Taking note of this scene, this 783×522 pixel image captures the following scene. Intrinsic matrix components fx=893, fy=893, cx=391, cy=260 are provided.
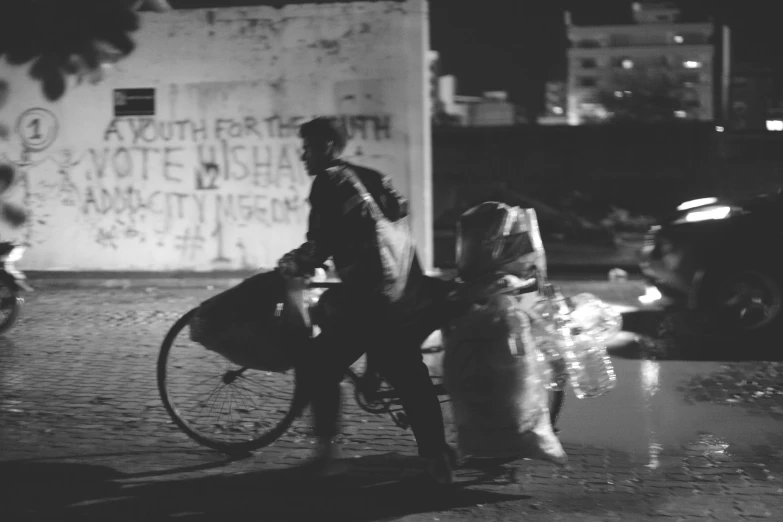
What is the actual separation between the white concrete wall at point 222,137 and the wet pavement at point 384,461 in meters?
5.72

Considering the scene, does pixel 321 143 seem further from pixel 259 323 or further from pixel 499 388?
pixel 499 388

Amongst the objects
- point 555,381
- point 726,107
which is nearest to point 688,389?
point 555,381

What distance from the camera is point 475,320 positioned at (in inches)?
165

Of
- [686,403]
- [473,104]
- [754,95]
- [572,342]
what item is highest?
[473,104]

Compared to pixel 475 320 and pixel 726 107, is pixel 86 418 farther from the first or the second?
pixel 726 107

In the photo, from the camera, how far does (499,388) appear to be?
412 centimetres

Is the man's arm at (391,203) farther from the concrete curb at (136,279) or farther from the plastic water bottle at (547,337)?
the concrete curb at (136,279)

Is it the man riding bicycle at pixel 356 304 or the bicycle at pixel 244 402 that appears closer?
the man riding bicycle at pixel 356 304

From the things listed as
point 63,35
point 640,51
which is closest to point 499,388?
→ point 63,35

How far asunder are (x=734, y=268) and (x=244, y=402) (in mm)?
5036

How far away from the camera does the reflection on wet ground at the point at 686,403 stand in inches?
199

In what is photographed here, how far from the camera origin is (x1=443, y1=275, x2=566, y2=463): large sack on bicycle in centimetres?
411

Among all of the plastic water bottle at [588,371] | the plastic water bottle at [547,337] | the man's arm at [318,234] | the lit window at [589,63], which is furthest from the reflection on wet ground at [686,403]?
the lit window at [589,63]

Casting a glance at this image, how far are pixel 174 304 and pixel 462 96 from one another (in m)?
86.9
